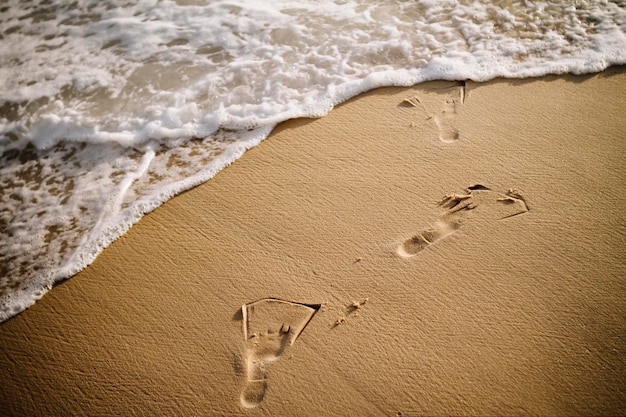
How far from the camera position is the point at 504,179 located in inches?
88.6

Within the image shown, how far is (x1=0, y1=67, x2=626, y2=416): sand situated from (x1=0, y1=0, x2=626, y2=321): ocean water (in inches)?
10.5

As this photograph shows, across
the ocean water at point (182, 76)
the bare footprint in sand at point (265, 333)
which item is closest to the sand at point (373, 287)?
the bare footprint in sand at point (265, 333)

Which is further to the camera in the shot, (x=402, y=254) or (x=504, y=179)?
(x=504, y=179)

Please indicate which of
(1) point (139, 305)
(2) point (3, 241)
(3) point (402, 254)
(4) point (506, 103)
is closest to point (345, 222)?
(3) point (402, 254)

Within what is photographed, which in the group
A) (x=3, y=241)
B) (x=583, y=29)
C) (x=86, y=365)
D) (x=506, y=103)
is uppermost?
(x=583, y=29)

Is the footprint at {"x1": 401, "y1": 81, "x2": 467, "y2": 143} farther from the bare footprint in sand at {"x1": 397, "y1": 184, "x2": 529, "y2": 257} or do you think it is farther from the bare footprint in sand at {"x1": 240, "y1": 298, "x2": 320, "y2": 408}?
the bare footprint in sand at {"x1": 240, "y1": 298, "x2": 320, "y2": 408}

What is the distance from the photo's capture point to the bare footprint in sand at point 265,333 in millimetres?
1742

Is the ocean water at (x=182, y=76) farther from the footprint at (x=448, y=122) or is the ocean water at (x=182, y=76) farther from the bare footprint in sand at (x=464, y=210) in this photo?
the bare footprint in sand at (x=464, y=210)

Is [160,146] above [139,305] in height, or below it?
above

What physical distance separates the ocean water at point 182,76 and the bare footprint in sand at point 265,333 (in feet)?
3.14

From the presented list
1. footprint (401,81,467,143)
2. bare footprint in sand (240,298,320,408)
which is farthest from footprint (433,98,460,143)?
bare footprint in sand (240,298,320,408)

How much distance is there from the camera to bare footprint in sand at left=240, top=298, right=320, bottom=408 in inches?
68.6

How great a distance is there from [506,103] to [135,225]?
7.97 feet

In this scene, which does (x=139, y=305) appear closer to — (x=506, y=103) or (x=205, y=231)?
(x=205, y=231)
